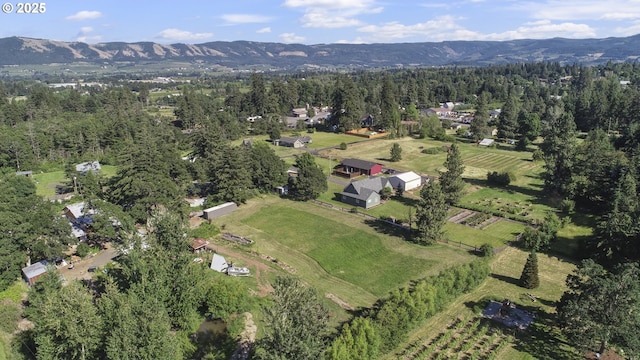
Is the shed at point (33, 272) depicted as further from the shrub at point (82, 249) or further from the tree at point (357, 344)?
the tree at point (357, 344)

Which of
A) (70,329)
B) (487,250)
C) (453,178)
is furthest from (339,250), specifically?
(70,329)

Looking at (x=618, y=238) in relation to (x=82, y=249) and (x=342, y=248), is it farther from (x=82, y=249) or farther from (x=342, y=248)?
(x=82, y=249)

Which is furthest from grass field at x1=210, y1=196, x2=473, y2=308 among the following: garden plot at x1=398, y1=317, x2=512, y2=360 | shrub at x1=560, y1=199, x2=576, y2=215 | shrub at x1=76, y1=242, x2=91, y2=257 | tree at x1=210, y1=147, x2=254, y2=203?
shrub at x1=560, y1=199, x2=576, y2=215

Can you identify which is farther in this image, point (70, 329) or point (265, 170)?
point (265, 170)

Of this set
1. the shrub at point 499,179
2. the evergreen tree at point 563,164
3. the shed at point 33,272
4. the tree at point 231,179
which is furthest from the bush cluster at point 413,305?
the shrub at point 499,179

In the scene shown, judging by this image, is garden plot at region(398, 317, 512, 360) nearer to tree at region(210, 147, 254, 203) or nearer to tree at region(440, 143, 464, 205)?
tree at region(440, 143, 464, 205)

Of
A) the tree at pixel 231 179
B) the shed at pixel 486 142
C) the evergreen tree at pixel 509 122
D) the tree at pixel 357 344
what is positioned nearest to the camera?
the tree at pixel 357 344
